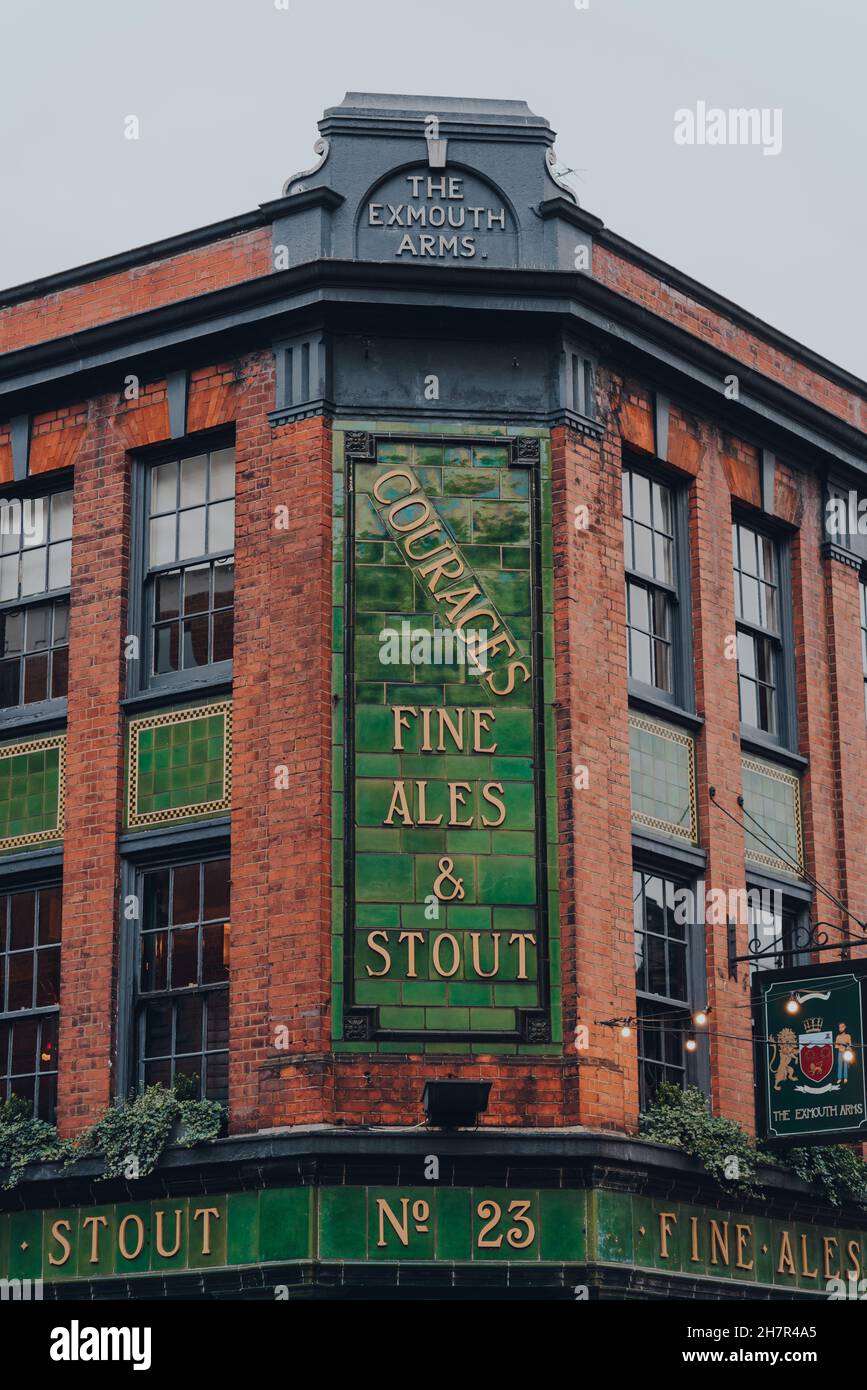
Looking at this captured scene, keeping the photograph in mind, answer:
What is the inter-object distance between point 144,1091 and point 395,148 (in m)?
8.61

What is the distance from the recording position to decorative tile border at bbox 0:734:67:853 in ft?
65.6

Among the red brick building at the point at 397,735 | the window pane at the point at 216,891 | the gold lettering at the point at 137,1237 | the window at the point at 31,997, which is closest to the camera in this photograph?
the red brick building at the point at 397,735

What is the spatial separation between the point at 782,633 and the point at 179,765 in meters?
6.56

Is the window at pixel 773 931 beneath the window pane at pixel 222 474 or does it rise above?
beneath

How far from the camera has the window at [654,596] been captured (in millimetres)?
20281

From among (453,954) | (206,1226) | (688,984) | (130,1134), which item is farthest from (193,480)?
(206,1226)

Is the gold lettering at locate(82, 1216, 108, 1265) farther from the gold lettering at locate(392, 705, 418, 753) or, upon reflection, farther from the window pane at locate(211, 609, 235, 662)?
the window pane at locate(211, 609, 235, 662)

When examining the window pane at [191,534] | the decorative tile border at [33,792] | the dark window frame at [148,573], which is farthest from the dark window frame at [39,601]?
the window pane at [191,534]

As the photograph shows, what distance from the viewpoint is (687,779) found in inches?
799

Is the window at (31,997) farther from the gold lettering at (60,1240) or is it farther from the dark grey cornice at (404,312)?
the dark grey cornice at (404,312)

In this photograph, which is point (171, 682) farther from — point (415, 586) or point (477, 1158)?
point (477, 1158)

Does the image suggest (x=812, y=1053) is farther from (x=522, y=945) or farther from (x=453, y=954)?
(x=453, y=954)

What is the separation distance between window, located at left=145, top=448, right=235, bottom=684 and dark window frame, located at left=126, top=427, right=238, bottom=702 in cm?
2

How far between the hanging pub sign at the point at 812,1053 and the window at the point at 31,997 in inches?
247
